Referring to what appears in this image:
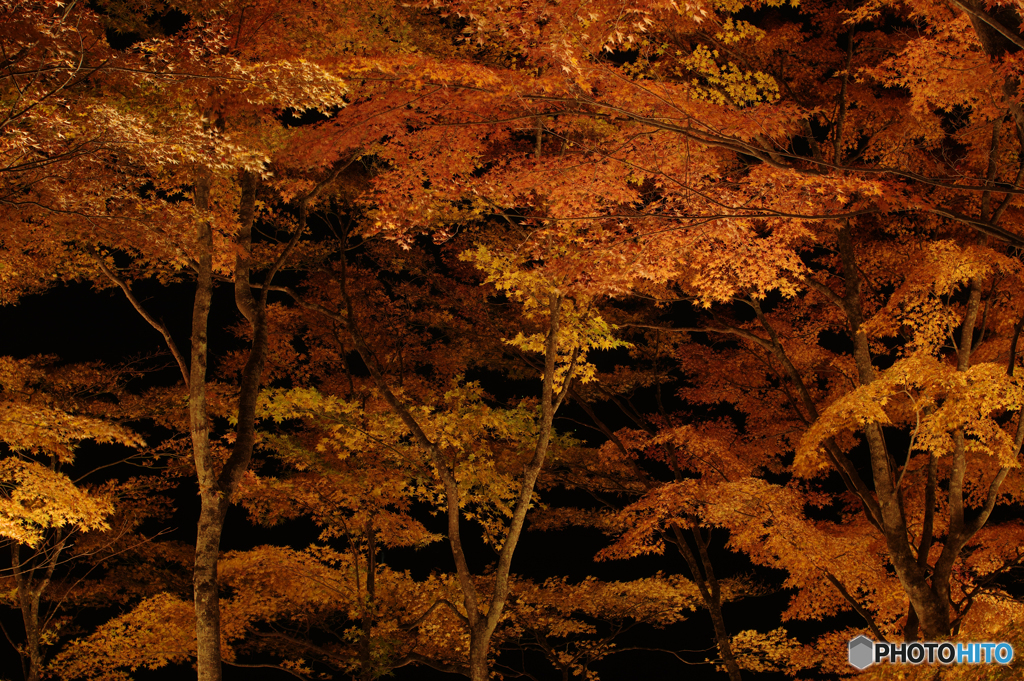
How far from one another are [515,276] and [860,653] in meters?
6.71

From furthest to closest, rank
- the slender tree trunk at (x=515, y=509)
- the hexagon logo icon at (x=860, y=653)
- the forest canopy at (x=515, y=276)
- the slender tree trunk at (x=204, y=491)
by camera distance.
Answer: the hexagon logo icon at (x=860, y=653) < the slender tree trunk at (x=515, y=509) < the slender tree trunk at (x=204, y=491) < the forest canopy at (x=515, y=276)

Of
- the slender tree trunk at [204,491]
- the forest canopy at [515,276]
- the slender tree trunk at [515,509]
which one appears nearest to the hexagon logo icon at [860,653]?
the forest canopy at [515,276]

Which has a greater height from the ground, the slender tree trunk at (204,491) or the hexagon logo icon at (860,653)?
the slender tree trunk at (204,491)

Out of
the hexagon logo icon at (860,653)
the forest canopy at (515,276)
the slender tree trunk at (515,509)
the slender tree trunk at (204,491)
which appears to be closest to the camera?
the forest canopy at (515,276)

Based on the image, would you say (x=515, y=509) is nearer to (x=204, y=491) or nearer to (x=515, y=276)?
(x=515, y=276)

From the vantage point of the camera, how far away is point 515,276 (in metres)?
8.53

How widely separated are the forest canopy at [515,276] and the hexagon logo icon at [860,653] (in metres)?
0.28

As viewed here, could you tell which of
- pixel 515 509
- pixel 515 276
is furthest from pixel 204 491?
pixel 515 276

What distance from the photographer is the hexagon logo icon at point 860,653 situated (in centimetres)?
903

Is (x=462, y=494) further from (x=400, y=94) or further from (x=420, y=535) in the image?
(x=400, y=94)

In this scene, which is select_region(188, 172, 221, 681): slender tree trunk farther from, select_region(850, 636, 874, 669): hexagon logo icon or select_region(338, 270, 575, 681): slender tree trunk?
select_region(850, 636, 874, 669): hexagon logo icon

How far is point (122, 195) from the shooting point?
626 centimetres

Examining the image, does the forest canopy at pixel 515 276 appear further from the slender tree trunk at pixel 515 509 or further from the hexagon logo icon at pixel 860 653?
the hexagon logo icon at pixel 860 653

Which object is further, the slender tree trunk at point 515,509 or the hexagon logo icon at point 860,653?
the hexagon logo icon at point 860,653
